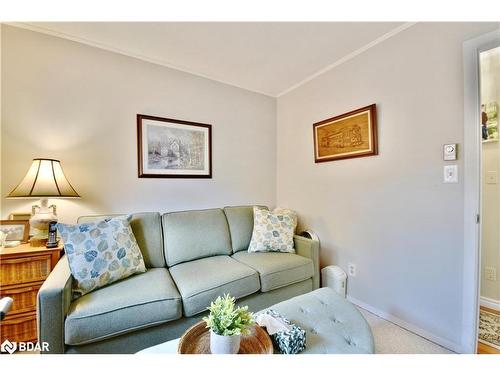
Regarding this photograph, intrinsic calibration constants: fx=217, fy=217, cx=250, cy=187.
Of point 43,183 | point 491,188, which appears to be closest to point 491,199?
point 491,188

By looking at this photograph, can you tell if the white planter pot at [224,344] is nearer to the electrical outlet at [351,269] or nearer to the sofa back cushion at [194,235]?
the sofa back cushion at [194,235]

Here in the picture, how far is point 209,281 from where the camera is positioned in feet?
4.83

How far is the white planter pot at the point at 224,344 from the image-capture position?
799 mm

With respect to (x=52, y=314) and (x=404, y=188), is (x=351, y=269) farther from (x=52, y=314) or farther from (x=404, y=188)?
(x=52, y=314)

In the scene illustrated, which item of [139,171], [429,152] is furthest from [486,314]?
[139,171]

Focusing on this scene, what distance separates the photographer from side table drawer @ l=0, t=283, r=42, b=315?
4.42ft

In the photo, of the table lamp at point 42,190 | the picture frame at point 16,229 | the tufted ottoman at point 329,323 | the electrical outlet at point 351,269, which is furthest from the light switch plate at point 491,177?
the picture frame at point 16,229

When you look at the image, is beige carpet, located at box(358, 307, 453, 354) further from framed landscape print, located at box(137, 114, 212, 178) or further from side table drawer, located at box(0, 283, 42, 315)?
side table drawer, located at box(0, 283, 42, 315)

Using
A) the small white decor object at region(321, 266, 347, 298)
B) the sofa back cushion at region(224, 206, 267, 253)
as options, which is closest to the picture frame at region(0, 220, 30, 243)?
the sofa back cushion at region(224, 206, 267, 253)

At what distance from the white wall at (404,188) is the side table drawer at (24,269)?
2.34m

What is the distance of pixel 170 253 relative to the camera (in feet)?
5.99

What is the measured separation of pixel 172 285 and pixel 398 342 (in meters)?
1.63

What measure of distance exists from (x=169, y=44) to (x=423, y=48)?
201 cm
